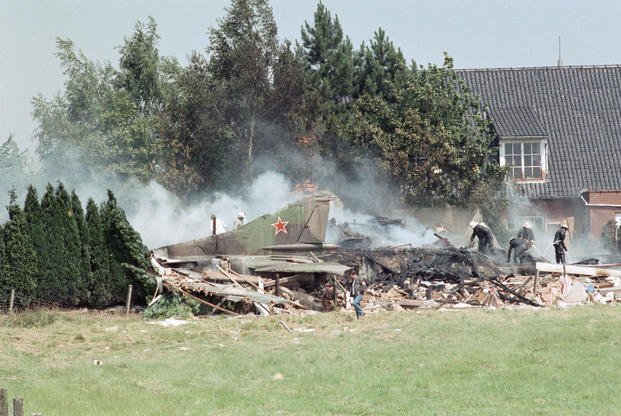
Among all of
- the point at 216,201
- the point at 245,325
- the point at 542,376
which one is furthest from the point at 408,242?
the point at 542,376

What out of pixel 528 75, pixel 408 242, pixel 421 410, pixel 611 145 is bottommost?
pixel 421 410

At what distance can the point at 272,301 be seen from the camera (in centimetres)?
2655

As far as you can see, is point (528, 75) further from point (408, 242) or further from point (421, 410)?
point (421, 410)

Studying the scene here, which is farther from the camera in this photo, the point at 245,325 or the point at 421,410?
the point at 245,325

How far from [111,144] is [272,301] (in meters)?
23.1

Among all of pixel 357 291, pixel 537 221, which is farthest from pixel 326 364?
pixel 537 221

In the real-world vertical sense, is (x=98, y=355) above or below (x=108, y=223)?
below

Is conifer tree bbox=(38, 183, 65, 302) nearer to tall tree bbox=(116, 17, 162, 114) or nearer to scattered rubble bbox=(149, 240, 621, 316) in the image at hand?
scattered rubble bbox=(149, 240, 621, 316)

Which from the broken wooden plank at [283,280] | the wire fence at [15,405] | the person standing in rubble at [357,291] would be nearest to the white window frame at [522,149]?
the person standing in rubble at [357,291]

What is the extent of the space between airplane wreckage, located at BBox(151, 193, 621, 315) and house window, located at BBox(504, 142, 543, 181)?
14.0m

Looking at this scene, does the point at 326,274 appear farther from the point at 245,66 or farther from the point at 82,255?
the point at 245,66

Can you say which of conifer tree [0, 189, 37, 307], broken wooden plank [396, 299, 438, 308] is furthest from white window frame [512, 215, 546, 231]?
conifer tree [0, 189, 37, 307]

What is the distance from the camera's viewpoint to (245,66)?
42.1 metres

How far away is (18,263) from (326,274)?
23.5 ft
